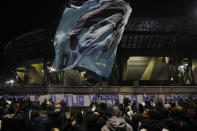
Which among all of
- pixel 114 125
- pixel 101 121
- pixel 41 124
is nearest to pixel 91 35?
pixel 101 121

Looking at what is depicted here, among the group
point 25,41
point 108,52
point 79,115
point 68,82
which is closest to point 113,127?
point 79,115

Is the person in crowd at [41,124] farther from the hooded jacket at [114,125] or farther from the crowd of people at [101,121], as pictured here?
the hooded jacket at [114,125]

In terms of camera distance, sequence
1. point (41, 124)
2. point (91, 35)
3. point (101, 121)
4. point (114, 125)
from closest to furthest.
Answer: point (114, 125)
point (41, 124)
point (101, 121)
point (91, 35)

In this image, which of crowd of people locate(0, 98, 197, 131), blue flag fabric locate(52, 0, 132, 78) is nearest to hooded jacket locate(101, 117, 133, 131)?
crowd of people locate(0, 98, 197, 131)

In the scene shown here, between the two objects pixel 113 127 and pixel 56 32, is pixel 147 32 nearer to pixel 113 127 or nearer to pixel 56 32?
pixel 56 32

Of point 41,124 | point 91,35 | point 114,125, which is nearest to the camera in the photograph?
point 114,125

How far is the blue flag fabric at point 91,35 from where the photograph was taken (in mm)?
8719

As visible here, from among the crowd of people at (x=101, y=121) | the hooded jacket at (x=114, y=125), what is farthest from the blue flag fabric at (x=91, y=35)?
the hooded jacket at (x=114, y=125)

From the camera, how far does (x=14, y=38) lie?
4375 centimetres

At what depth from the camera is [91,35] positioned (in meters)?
9.38

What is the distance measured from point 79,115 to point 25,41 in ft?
140

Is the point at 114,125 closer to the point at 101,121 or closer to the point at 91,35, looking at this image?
the point at 101,121

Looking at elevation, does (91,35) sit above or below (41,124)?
above

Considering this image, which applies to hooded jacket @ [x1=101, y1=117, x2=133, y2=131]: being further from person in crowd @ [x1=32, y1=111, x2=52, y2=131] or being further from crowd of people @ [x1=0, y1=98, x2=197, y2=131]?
person in crowd @ [x1=32, y1=111, x2=52, y2=131]
